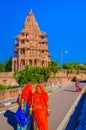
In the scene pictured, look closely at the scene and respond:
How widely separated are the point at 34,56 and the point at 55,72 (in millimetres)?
6478

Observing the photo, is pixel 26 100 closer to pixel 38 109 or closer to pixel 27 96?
pixel 27 96

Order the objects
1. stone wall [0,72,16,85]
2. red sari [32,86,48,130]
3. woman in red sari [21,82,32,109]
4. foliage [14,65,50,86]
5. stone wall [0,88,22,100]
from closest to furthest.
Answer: red sari [32,86,48,130], woman in red sari [21,82,32,109], stone wall [0,88,22,100], foliage [14,65,50,86], stone wall [0,72,16,85]

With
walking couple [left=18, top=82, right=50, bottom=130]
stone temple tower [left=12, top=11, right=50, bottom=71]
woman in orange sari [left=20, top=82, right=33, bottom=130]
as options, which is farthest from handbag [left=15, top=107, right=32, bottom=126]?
stone temple tower [left=12, top=11, right=50, bottom=71]

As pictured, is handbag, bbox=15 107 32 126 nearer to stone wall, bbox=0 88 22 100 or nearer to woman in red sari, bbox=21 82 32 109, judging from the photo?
woman in red sari, bbox=21 82 32 109

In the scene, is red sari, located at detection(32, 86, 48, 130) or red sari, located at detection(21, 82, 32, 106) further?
red sari, located at detection(21, 82, 32, 106)

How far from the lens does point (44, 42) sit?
92.2 metres

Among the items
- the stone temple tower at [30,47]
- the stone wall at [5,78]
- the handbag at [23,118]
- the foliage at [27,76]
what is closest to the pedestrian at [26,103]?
the handbag at [23,118]

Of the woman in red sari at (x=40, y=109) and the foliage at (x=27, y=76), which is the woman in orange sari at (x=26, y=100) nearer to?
the woman in red sari at (x=40, y=109)

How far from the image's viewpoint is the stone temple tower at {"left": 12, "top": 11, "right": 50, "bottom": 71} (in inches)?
3391

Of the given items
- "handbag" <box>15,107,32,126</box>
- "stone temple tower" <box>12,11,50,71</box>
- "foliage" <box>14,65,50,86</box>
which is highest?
"stone temple tower" <box>12,11,50,71</box>

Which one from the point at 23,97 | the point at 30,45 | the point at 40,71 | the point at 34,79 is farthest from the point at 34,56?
the point at 23,97

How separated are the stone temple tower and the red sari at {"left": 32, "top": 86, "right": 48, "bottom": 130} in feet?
244

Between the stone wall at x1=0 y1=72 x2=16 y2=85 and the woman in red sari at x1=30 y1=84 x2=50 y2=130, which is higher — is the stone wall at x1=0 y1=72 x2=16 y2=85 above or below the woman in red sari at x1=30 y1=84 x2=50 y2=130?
above

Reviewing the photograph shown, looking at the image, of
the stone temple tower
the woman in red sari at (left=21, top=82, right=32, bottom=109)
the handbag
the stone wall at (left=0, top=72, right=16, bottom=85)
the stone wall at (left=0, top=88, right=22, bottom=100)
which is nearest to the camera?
the handbag
